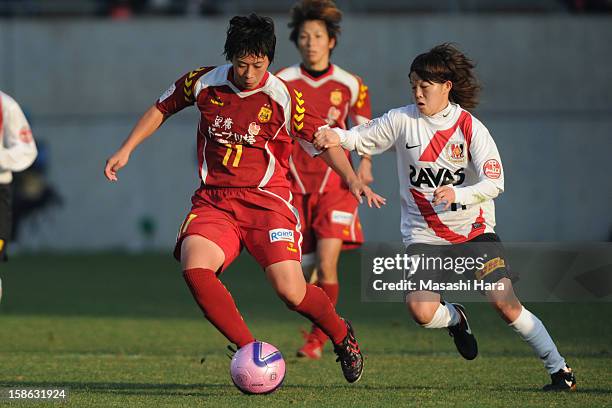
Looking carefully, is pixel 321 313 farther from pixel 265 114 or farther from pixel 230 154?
pixel 265 114

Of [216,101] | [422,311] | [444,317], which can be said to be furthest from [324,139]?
[444,317]

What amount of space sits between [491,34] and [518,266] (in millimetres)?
6804

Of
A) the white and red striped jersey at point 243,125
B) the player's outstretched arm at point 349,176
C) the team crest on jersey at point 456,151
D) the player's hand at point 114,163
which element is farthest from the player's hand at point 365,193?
the player's hand at point 114,163

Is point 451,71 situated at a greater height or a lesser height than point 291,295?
greater

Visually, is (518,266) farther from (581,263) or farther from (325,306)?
(325,306)

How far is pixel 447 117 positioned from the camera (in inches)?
255

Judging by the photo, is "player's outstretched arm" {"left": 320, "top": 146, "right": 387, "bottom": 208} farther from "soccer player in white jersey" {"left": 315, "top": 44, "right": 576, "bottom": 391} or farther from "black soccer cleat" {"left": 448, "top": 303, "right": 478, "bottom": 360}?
"black soccer cleat" {"left": 448, "top": 303, "right": 478, "bottom": 360}

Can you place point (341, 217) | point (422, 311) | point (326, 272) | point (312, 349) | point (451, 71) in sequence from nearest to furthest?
point (422, 311) → point (451, 71) → point (312, 349) → point (326, 272) → point (341, 217)

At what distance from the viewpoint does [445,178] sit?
6.42 meters

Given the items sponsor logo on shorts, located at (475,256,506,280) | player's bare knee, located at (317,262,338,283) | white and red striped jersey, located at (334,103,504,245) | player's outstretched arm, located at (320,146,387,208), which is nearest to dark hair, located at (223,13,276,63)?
player's outstretched arm, located at (320,146,387,208)

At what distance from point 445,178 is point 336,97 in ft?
6.71

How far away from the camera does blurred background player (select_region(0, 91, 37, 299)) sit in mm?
7480

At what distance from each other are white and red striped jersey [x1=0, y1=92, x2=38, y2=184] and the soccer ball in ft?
7.98

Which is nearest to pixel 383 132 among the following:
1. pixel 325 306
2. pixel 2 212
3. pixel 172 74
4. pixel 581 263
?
pixel 325 306
